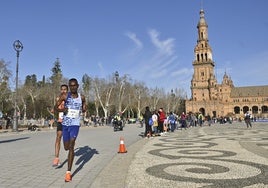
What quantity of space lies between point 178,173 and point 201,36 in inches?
5115

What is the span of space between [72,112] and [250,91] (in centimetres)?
14748

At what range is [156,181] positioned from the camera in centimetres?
617

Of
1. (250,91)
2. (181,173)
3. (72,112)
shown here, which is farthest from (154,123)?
(250,91)

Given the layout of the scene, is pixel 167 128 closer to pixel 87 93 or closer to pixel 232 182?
pixel 232 182

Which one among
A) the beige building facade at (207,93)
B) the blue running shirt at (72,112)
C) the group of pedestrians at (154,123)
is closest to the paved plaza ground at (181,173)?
the blue running shirt at (72,112)

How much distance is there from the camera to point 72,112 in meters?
6.98

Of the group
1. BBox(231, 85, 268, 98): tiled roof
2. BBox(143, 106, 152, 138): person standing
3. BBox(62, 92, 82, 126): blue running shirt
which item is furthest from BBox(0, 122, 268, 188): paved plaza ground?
BBox(231, 85, 268, 98): tiled roof

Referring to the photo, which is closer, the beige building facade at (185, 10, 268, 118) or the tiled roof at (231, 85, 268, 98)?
the beige building facade at (185, 10, 268, 118)

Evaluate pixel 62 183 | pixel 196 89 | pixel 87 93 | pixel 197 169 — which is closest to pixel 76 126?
pixel 62 183

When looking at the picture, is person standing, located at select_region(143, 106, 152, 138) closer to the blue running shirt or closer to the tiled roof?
the blue running shirt

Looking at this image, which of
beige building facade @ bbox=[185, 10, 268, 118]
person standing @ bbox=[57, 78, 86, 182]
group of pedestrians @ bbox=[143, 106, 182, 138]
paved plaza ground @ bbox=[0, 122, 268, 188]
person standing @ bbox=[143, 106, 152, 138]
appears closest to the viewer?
paved plaza ground @ bbox=[0, 122, 268, 188]

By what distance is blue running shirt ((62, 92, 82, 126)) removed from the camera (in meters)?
6.94

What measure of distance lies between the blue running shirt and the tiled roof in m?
142

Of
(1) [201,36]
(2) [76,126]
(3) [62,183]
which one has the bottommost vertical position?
(3) [62,183]
